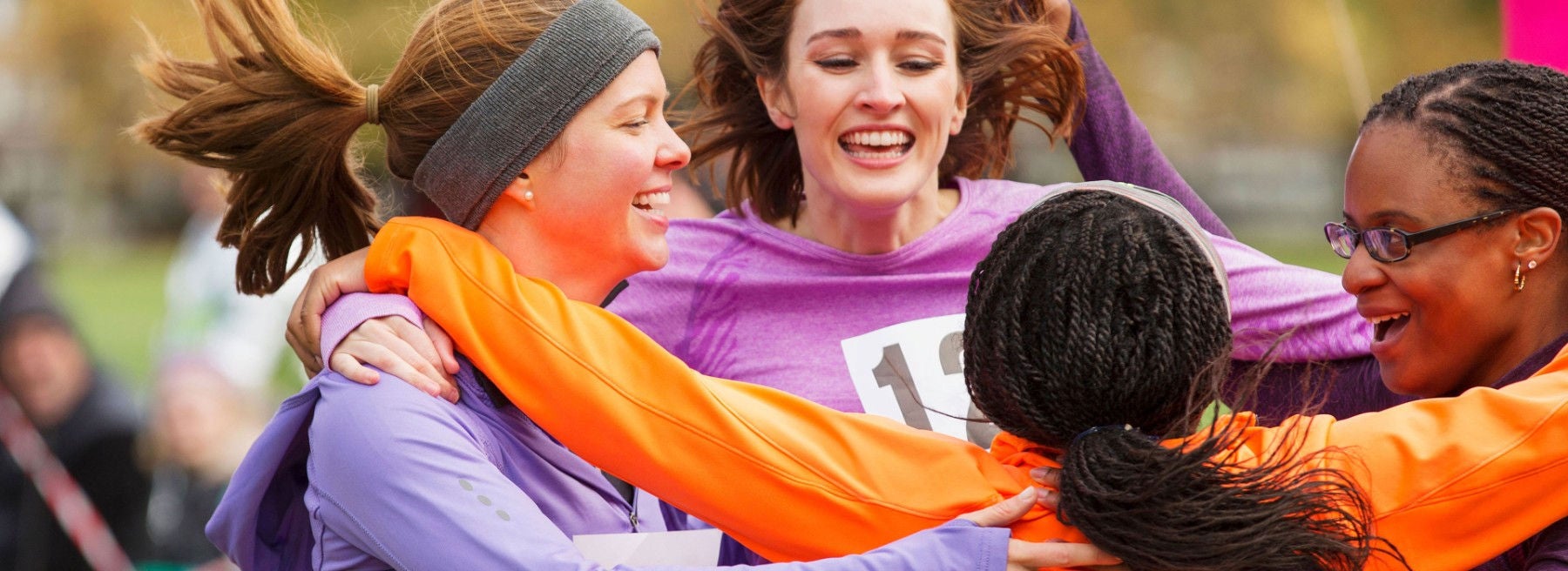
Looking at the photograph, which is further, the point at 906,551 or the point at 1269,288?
the point at 1269,288

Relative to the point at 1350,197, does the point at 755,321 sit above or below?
below

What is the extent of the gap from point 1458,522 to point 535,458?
133cm

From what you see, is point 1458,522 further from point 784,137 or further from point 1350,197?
point 784,137

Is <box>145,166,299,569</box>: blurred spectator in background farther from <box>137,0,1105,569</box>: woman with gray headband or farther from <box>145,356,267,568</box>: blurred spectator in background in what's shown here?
<box>137,0,1105,569</box>: woman with gray headband

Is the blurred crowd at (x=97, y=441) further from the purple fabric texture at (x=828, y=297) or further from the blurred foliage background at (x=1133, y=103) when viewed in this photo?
the blurred foliage background at (x=1133, y=103)

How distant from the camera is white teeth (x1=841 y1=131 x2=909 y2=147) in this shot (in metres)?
3.23

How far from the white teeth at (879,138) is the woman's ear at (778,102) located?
7.2 inches

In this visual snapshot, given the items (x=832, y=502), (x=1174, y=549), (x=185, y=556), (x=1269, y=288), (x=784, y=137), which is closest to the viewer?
(x=1174, y=549)

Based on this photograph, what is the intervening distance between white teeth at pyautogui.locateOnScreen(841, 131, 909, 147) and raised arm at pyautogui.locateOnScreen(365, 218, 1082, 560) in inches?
43.2

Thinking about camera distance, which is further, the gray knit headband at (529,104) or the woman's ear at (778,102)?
the woman's ear at (778,102)

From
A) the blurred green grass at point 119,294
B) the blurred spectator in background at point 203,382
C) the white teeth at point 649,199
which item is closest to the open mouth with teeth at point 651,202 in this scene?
the white teeth at point 649,199

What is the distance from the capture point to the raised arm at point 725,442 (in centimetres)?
209

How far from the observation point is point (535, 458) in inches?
95.7

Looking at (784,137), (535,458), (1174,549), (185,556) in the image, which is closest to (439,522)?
(535,458)
